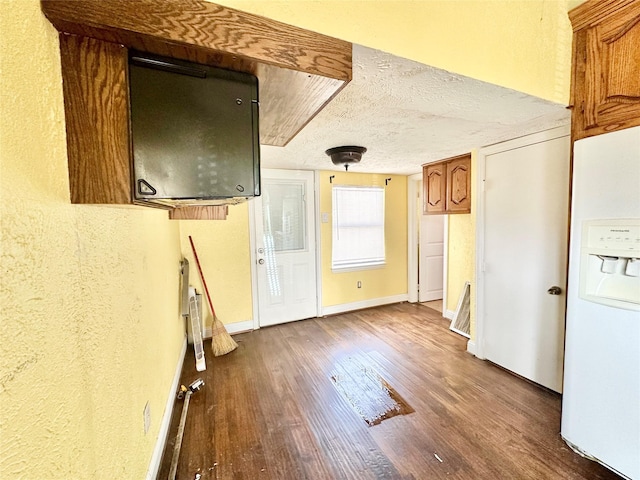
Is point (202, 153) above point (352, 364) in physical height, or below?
above

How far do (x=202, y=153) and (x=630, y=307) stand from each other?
1987 mm

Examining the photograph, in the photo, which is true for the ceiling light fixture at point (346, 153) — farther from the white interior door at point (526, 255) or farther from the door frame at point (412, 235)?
the door frame at point (412, 235)

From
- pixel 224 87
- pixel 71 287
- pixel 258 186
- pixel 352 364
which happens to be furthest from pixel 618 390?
pixel 71 287

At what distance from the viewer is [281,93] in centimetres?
105

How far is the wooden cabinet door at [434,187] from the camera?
329 cm

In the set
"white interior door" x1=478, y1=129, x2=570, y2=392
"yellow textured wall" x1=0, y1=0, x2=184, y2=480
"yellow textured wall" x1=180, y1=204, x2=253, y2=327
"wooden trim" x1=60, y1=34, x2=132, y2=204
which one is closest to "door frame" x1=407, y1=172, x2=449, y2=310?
"white interior door" x1=478, y1=129, x2=570, y2=392

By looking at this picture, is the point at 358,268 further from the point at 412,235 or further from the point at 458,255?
the point at 458,255

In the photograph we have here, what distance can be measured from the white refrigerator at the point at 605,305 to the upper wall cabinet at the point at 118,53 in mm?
1601

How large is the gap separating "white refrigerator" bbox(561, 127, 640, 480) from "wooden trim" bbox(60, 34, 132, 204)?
2.05 metres

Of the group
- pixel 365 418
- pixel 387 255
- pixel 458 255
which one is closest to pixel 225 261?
pixel 365 418

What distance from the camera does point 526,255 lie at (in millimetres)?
2318

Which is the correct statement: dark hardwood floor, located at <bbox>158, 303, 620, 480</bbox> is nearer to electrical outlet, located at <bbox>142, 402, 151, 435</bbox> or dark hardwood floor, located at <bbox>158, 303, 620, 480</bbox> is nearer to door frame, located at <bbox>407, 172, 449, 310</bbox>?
electrical outlet, located at <bbox>142, 402, 151, 435</bbox>

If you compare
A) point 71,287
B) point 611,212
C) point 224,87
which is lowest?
point 71,287

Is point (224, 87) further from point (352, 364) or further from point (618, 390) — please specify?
point (352, 364)
